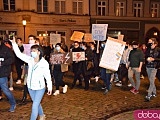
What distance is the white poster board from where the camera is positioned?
356 inches

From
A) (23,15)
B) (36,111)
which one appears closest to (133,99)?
(36,111)

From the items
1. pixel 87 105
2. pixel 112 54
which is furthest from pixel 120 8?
pixel 87 105

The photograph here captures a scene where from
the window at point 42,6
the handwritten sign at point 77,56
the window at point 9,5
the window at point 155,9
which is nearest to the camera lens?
the handwritten sign at point 77,56

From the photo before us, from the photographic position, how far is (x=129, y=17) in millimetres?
28625

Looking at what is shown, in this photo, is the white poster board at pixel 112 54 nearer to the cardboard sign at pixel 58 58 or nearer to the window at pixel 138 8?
the cardboard sign at pixel 58 58

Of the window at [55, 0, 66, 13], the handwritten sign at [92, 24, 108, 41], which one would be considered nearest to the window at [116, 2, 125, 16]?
the window at [55, 0, 66, 13]

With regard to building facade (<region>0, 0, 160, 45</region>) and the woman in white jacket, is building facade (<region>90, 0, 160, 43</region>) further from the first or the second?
the woman in white jacket

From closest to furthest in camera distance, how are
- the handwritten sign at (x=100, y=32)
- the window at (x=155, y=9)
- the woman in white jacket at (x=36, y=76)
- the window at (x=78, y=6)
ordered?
1. the woman in white jacket at (x=36, y=76)
2. the handwritten sign at (x=100, y=32)
3. the window at (x=78, y=6)
4. the window at (x=155, y=9)

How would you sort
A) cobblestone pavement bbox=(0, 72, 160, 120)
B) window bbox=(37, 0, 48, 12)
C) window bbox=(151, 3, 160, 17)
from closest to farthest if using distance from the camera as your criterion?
cobblestone pavement bbox=(0, 72, 160, 120) < window bbox=(37, 0, 48, 12) < window bbox=(151, 3, 160, 17)

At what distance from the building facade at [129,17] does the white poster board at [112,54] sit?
18.8 metres

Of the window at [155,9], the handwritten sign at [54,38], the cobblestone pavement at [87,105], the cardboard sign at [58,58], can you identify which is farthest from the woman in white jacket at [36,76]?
the window at [155,9]

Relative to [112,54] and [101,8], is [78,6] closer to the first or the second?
[101,8]

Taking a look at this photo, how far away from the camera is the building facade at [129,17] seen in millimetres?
28109

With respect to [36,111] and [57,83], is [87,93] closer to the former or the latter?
[57,83]
